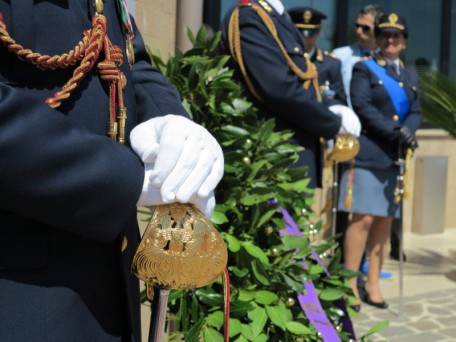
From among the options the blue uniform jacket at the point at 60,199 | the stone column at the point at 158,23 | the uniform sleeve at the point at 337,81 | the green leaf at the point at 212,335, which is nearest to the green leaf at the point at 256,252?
the green leaf at the point at 212,335

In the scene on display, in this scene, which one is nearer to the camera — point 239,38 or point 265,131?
point 265,131

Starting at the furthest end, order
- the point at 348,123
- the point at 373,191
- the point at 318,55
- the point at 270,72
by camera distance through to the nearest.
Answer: the point at 318,55, the point at 373,191, the point at 348,123, the point at 270,72

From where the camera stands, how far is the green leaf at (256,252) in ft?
7.23

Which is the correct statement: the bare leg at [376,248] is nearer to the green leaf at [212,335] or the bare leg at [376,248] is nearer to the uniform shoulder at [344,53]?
the uniform shoulder at [344,53]

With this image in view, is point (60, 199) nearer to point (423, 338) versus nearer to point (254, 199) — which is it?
point (254, 199)

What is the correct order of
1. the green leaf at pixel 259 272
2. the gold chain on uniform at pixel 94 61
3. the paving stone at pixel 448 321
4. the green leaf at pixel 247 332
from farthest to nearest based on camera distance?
the paving stone at pixel 448 321 < the green leaf at pixel 259 272 < the green leaf at pixel 247 332 < the gold chain on uniform at pixel 94 61

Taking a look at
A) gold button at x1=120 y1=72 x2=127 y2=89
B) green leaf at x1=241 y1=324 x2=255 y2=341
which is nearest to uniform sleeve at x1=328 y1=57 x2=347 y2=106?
green leaf at x1=241 y1=324 x2=255 y2=341

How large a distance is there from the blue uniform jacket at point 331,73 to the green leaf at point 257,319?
2.97 metres

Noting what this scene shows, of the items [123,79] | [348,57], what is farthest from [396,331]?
[123,79]

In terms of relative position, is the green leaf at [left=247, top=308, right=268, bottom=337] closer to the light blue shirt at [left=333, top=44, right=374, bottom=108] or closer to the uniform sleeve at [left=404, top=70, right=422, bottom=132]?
the uniform sleeve at [left=404, top=70, right=422, bottom=132]

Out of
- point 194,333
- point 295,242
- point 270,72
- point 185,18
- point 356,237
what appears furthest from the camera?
point 356,237

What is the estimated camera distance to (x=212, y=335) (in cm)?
205

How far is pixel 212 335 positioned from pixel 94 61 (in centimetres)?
99

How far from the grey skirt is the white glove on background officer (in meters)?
3.67
